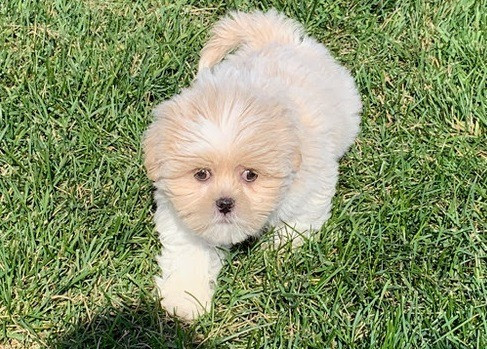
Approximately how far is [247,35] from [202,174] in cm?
139

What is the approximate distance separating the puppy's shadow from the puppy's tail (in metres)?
1.53

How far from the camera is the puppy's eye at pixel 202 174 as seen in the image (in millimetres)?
3209

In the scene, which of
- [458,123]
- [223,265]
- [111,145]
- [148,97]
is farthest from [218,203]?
[458,123]

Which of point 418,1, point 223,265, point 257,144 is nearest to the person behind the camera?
point 257,144

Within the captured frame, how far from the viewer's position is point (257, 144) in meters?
3.14

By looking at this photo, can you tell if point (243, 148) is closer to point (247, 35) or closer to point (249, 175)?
point (249, 175)

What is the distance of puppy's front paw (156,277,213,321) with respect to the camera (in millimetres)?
3521

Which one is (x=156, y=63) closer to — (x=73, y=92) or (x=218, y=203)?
(x=73, y=92)

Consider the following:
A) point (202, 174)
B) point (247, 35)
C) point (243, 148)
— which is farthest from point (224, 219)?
point (247, 35)

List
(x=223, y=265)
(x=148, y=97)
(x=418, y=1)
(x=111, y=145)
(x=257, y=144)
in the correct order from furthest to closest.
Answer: (x=418, y=1)
(x=148, y=97)
(x=111, y=145)
(x=223, y=265)
(x=257, y=144)

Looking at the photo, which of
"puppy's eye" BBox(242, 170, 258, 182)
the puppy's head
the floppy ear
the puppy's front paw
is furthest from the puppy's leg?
"puppy's eye" BBox(242, 170, 258, 182)

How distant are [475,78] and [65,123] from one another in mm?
2485

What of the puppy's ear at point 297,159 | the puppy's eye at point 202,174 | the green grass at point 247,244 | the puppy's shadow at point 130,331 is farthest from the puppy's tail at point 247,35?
the puppy's shadow at point 130,331

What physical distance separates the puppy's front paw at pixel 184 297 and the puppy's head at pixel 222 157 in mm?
342
